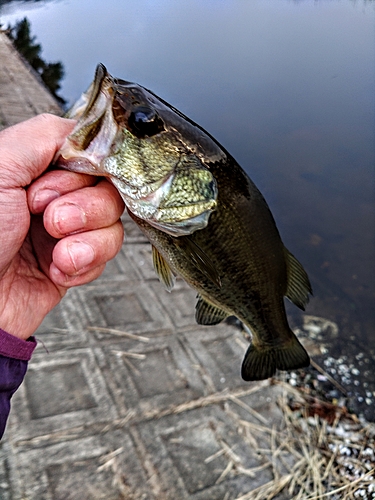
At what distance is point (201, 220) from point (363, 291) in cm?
430

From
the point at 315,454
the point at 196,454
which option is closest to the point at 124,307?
the point at 196,454

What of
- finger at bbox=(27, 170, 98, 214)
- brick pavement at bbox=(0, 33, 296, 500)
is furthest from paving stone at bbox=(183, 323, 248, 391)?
finger at bbox=(27, 170, 98, 214)

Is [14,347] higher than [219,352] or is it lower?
higher

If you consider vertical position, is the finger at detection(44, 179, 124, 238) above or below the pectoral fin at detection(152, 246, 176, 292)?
above

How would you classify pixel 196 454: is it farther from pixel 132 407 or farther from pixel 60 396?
pixel 60 396

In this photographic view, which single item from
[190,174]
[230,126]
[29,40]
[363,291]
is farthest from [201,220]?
[29,40]

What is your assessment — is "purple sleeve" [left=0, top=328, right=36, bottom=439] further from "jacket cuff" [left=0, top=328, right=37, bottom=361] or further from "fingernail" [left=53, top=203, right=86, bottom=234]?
"fingernail" [left=53, top=203, right=86, bottom=234]

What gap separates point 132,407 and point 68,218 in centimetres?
174

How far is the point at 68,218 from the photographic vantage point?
1.48 metres

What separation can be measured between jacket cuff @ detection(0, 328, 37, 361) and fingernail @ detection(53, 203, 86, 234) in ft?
1.37

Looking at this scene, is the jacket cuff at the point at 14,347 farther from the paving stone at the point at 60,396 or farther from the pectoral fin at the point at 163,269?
the paving stone at the point at 60,396

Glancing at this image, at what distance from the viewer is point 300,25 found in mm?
14406

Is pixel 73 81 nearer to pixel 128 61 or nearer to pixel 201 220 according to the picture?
pixel 128 61

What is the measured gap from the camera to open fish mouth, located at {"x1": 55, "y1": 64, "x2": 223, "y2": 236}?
1389mm
